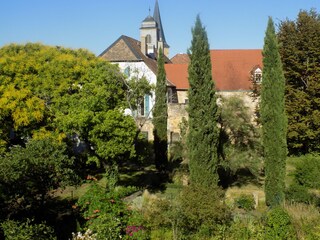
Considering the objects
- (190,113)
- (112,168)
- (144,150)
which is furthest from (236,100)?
(112,168)

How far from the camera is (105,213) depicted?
13383mm

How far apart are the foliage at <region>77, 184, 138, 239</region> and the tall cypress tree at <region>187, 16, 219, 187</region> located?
673 cm

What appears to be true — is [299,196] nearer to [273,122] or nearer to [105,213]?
[273,122]

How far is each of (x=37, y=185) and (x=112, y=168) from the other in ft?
21.6

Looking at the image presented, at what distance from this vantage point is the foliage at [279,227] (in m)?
13.5

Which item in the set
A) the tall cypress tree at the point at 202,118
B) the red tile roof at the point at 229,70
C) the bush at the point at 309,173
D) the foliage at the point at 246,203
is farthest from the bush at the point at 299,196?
the red tile roof at the point at 229,70

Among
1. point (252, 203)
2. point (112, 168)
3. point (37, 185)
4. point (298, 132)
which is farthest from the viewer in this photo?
point (298, 132)

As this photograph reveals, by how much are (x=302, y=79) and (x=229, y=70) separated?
937cm

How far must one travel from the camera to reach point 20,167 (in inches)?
509

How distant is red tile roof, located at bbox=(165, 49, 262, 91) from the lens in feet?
125

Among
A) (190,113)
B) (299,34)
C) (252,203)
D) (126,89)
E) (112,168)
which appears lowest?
(252,203)

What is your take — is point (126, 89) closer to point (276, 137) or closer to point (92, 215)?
point (276, 137)

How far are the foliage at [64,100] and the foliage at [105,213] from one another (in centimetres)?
474

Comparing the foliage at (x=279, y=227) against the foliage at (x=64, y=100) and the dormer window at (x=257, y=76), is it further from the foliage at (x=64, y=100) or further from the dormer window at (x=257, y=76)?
the dormer window at (x=257, y=76)
